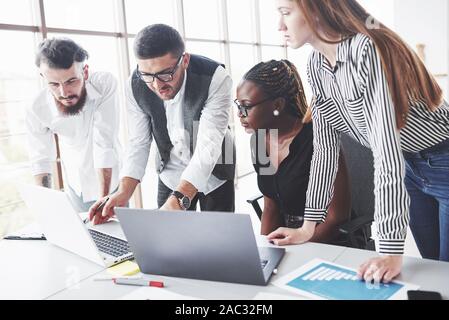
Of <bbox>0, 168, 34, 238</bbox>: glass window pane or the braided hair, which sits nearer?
the braided hair

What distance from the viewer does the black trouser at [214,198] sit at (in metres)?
2.09

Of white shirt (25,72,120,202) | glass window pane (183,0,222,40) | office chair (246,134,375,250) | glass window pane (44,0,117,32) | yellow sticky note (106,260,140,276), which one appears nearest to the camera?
yellow sticky note (106,260,140,276)

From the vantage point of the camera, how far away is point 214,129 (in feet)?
6.06

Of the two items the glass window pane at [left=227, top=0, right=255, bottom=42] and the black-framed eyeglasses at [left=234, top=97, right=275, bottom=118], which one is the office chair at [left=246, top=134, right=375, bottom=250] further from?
the glass window pane at [left=227, top=0, right=255, bottom=42]

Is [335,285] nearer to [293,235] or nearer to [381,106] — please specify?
[293,235]

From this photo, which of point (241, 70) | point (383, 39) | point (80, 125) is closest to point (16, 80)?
point (80, 125)

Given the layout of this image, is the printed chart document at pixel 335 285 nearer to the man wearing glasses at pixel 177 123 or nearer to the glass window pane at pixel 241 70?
the man wearing glasses at pixel 177 123

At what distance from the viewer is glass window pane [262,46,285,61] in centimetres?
694

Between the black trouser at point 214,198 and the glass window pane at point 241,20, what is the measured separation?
4.06m

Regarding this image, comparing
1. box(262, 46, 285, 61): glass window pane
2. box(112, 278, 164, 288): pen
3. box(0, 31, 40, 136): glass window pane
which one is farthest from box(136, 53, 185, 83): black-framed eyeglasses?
box(262, 46, 285, 61): glass window pane

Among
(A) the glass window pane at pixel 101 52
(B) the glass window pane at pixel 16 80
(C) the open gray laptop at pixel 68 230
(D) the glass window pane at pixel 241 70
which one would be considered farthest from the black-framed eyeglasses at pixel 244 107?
(D) the glass window pane at pixel 241 70

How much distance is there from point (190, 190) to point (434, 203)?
33.2 inches

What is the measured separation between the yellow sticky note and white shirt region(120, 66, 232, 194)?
22.5 inches
